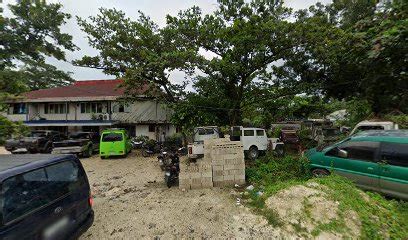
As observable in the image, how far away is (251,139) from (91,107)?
1720cm

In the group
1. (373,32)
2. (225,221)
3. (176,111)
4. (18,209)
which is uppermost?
(373,32)

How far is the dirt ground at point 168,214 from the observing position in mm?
5336

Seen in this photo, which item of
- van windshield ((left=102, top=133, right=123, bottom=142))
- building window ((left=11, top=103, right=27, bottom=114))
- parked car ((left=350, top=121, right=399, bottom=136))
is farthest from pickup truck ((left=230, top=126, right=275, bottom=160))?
building window ((left=11, top=103, right=27, bottom=114))

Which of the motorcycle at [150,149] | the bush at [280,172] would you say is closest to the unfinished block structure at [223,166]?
the bush at [280,172]

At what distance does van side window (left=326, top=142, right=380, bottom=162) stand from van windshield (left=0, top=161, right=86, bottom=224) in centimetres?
709

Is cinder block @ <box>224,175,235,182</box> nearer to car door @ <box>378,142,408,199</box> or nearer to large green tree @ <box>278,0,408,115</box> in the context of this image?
car door @ <box>378,142,408,199</box>

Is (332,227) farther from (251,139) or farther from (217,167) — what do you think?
(251,139)

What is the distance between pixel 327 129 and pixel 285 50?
653cm

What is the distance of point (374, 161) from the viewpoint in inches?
257

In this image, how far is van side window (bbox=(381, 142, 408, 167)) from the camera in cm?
598

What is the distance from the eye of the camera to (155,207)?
6.81 meters

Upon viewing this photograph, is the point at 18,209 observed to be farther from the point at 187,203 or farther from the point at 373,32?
the point at 373,32

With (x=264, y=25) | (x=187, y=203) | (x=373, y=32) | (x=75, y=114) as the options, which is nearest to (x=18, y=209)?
(x=187, y=203)

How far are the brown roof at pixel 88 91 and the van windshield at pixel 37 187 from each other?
61.8 ft
